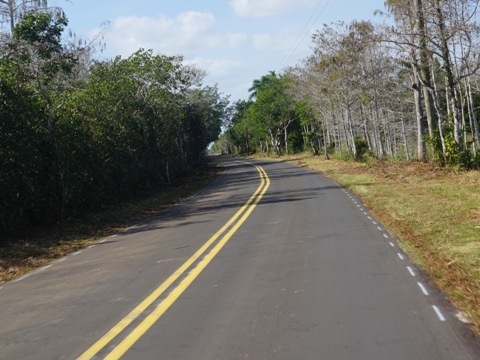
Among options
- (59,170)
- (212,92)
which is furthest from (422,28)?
(212,92)

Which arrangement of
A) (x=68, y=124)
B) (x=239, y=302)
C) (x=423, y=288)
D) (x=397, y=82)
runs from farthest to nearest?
(x=397, y=82) < (x=68, y=124) < (x=423, y=288) < (x=239, y=302)

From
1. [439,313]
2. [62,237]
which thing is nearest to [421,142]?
[62,237]

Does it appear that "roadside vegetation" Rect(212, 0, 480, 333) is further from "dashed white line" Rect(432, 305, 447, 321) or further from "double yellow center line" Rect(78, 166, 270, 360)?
"double yellow center line" Rect(78, 166, 270, 360)

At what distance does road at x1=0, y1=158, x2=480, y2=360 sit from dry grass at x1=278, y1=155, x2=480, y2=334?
0.31 metres

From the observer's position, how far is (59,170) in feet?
55.5

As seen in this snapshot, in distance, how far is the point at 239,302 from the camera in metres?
6.18

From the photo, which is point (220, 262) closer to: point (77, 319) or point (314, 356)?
point (77, 319)

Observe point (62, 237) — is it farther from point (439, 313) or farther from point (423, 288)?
point (439, 313)

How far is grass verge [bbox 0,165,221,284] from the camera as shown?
34.7ft

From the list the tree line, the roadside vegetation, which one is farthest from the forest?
the tree line

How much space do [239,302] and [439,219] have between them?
7.36m

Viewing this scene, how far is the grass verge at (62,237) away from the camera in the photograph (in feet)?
34.7

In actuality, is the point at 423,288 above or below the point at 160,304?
below

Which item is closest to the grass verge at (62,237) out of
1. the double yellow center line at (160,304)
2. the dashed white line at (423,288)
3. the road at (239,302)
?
the road at (239,302)
